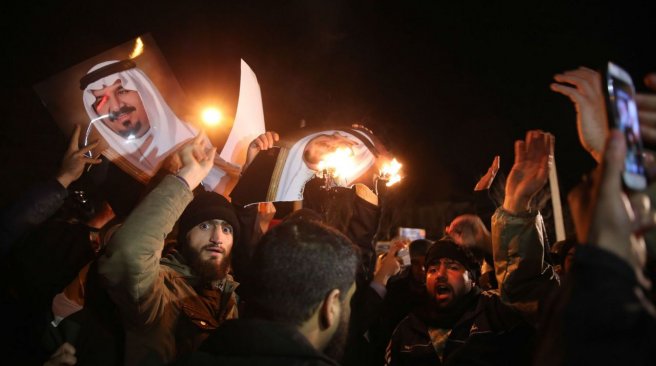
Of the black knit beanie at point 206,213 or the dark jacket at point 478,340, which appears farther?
the black knit beanie at point 206,213

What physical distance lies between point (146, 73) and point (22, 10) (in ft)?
11.2

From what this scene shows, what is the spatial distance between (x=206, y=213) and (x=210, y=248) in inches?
13.3

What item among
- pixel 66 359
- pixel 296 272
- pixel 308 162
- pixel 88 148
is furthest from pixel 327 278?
pixel 88 148

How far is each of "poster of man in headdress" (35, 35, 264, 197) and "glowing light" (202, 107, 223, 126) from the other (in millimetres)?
153

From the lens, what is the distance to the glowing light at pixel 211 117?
4.65 metres

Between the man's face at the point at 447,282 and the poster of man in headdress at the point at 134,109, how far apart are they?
2461mm

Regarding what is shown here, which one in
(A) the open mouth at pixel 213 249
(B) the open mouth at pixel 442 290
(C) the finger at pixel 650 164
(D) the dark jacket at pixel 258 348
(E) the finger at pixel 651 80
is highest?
(E) the finger at pixel 651 80

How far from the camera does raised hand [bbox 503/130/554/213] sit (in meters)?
2.70

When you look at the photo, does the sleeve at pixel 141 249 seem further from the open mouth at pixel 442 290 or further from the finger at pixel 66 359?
the open mouth at pixel 442 290

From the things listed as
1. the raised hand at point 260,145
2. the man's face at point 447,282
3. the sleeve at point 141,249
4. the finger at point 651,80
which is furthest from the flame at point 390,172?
the finger at point 651,80

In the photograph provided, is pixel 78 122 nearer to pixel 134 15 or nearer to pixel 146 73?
pixel 146 73

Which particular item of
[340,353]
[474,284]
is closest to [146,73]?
[340,353]

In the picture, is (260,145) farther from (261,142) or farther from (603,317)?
(603,317)

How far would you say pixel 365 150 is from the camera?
14.3ft
